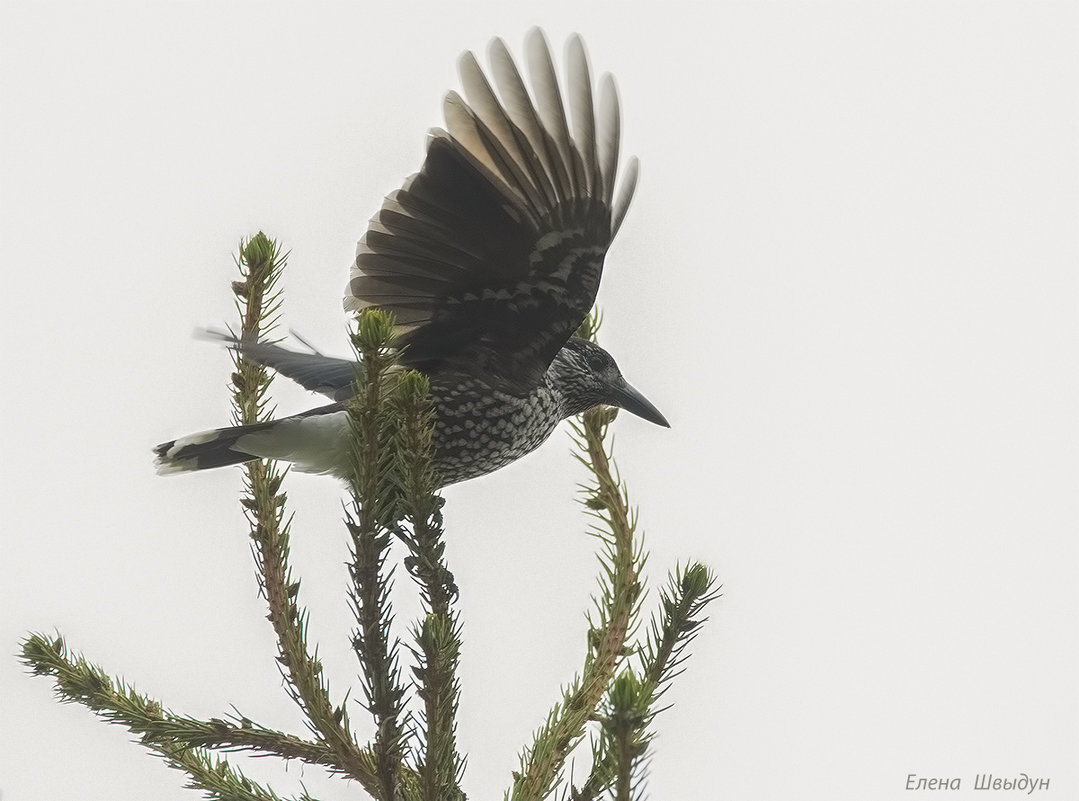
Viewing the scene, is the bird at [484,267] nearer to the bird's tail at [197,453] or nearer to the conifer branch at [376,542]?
the bird's tail at [197,453]

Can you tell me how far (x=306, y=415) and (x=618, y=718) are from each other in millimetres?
2134

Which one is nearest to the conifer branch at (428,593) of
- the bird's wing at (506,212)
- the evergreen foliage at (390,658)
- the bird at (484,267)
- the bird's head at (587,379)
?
the evergreen foliage at (390,658)

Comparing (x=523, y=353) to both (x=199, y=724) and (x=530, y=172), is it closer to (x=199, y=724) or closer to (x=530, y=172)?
(x=530, y=172)

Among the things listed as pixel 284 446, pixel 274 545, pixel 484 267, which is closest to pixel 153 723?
pixel 274 545

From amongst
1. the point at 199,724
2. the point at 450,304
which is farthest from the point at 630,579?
the point at 450,304

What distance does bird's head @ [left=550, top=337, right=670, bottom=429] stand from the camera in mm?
3939

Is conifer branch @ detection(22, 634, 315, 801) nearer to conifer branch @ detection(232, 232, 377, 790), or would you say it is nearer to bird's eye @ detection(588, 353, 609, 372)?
conifer branch @ detection(232, 232, 377, 790)

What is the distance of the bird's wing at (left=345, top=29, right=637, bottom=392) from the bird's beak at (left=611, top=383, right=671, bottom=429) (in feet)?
2.36

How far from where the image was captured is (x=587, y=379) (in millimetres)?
4020

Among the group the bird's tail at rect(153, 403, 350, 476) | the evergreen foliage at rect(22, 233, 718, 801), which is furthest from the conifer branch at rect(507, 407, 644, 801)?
the bird's tail at rect(153, 403, 350, 476)

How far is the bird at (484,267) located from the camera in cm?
318

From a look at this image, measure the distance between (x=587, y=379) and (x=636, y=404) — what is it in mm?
332

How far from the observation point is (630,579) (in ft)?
8.54

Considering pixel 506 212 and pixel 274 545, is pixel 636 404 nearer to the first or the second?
pixel 506 212
